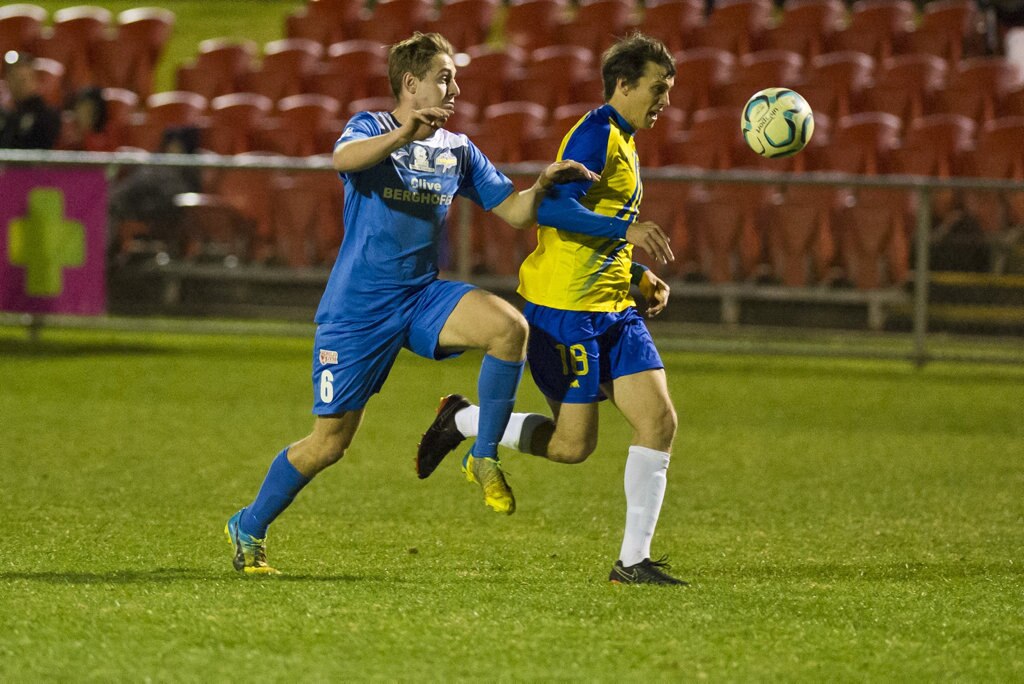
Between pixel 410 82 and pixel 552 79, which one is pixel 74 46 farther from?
pixel 410 82

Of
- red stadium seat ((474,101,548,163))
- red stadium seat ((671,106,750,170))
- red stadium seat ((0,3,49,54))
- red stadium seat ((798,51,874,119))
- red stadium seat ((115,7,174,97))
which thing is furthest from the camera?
red stadium seat ((0,3,49,54))

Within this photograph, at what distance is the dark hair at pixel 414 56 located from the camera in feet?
16.5

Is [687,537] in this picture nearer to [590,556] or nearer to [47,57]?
[590,556]

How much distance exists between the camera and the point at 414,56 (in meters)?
5.02

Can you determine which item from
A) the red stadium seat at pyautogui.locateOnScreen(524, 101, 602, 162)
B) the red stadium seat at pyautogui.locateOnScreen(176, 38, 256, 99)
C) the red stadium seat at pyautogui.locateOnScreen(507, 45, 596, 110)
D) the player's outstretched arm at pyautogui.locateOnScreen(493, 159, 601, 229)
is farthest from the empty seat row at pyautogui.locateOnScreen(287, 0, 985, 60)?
the player's outstretched arm at pyautogui.locateOnScreen(493, 159, 601, 229)

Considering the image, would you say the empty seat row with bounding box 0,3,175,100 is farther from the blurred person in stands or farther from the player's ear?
the player's ear

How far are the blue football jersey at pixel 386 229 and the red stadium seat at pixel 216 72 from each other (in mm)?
12256

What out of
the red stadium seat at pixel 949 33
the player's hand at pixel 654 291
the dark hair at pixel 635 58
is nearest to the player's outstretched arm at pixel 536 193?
the dark hair at pixel 635 58

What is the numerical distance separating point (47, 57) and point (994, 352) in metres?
12.4

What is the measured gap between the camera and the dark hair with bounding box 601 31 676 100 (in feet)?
17.1

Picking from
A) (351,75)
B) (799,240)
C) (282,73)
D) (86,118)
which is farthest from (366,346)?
(282,73)

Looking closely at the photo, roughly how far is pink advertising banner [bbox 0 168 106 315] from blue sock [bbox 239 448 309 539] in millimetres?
7005

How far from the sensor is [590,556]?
5.74 metres

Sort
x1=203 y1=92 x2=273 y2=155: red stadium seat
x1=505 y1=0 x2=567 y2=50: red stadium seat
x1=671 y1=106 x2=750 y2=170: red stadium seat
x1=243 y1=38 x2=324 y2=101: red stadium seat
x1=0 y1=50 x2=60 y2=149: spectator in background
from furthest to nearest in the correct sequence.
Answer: x1=505 y1=0 x2=567 y2=50: red stadium seat
x1=243 y1=38 x2=324 y2=101: red stadium seat
x1=203 y1=92 x2=273 y2=155: red stadium seat
x1=671 y1=106 x2=750 y2=170: red stadium seat
x1=0 y1=50 x2=60 y2=149: spectator in background
